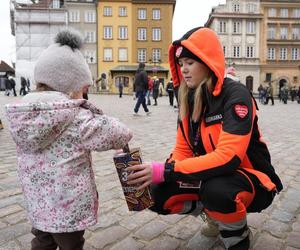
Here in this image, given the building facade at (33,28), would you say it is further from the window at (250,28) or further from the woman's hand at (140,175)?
the woman's hand at (140,175)

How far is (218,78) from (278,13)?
193 feet

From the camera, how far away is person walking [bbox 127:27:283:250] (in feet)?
6.35

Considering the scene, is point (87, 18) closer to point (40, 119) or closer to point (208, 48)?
point (208, 48)

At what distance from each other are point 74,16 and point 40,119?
50633mm

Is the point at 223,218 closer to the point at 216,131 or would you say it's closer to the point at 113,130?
the point at 216,131

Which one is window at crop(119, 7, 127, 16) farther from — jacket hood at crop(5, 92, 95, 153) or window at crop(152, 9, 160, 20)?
jacket hood at crop(5, 92, 95, 153)

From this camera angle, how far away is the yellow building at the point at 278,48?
178 feet

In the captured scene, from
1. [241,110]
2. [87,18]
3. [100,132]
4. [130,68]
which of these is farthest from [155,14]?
[100,132]

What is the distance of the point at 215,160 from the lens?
1.93 metres

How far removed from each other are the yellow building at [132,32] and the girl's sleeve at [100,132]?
47444 millimetres

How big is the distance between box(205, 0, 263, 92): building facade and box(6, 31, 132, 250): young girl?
175 feet

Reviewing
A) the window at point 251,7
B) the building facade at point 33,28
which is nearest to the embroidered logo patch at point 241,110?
the building facade at point 33,28

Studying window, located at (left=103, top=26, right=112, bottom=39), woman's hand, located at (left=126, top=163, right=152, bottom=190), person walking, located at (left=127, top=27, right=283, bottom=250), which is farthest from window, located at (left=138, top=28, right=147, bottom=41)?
woman's hand, located at (left=126, top=163, right=152, bottom=190)

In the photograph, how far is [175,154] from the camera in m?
2.45
